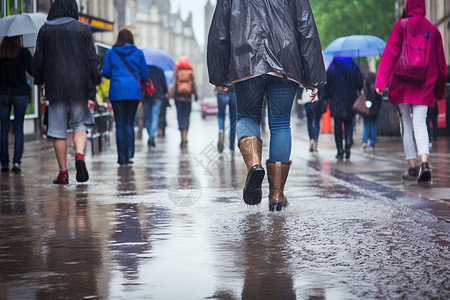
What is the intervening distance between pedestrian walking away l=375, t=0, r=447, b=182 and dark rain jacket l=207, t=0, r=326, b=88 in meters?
2.64

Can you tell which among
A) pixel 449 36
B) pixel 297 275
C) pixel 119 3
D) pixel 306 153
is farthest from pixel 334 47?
pixel 119 3

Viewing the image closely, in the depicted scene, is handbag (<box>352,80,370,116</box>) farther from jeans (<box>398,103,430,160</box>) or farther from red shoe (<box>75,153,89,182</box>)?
red shoe (<box>75,153,89,182</box>)

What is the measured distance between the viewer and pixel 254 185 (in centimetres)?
624

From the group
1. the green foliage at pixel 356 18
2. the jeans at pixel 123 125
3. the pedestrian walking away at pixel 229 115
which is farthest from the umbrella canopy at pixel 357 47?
the green foliage at pixel 356 18

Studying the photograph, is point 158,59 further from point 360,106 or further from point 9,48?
point 9,48

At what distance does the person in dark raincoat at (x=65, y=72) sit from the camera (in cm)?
917

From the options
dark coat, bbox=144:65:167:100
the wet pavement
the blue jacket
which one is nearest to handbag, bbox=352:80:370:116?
the blue jacket

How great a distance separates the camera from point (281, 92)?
6551mm

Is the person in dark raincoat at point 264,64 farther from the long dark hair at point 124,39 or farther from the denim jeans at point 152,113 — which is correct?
the denim jeans at point 152,113

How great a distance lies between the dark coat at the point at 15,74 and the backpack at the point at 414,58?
4556mm

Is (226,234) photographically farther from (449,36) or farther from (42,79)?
(449,36)

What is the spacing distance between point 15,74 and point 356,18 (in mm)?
35008

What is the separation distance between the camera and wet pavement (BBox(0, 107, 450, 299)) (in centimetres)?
390

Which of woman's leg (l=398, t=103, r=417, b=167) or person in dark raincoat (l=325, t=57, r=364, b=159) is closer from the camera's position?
woman's leg (l=398, t=103, r=417, b=167)
